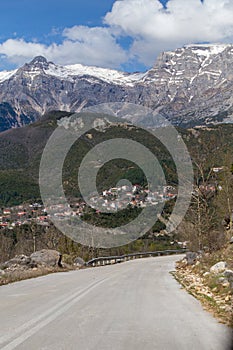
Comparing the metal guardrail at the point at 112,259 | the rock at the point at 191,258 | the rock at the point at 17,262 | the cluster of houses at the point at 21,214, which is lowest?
the metal guardrail at the point at 112,259

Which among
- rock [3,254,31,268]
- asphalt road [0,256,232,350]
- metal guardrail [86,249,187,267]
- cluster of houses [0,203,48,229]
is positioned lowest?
metal guardrail [86,249,187,267]

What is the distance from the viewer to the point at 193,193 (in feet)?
79.6

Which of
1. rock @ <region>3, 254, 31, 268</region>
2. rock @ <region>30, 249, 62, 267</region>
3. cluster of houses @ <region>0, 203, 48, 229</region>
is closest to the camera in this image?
rock @ <region>3, 254, 31, 268</region>

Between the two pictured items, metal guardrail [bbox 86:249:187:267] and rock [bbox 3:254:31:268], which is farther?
metal guardrail [bbox 86:249:187:267]

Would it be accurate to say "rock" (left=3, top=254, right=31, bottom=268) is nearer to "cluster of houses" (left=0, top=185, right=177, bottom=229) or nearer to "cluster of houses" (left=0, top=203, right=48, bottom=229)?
"cluster of houses" (left=0, top=185, right=177, bottom=229)

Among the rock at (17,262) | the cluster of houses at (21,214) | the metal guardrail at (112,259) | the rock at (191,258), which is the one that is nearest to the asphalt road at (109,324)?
the rock at (17,262)

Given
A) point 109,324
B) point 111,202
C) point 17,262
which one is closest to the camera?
point 109,324

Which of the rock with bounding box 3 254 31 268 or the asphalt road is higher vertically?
the asphalt road

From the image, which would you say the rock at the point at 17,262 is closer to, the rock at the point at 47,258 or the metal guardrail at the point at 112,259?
the rock at the point at 47,258

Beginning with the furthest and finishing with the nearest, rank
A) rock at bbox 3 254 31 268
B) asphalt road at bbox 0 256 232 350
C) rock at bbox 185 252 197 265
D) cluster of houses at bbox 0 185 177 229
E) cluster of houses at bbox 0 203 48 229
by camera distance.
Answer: cluster of houses at bbox 0 203 48 229 < cluster of houses at bbox 0 185 177 229 < rock at bbox 185 252 197 265 < rock at bbox 3 254 31 268 < asphalt road at bbox 0 256 232 350

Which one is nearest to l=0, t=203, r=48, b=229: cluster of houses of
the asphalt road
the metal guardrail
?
the metal guardrail

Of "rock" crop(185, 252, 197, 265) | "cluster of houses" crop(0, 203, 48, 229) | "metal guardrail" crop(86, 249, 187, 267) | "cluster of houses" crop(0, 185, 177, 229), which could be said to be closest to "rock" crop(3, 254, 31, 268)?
"rock" crop(185, 252, 197, 265)

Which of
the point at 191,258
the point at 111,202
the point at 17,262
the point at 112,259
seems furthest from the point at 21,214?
the point at 191,258

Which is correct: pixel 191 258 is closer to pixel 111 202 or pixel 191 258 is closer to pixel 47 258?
pixel 47 258
